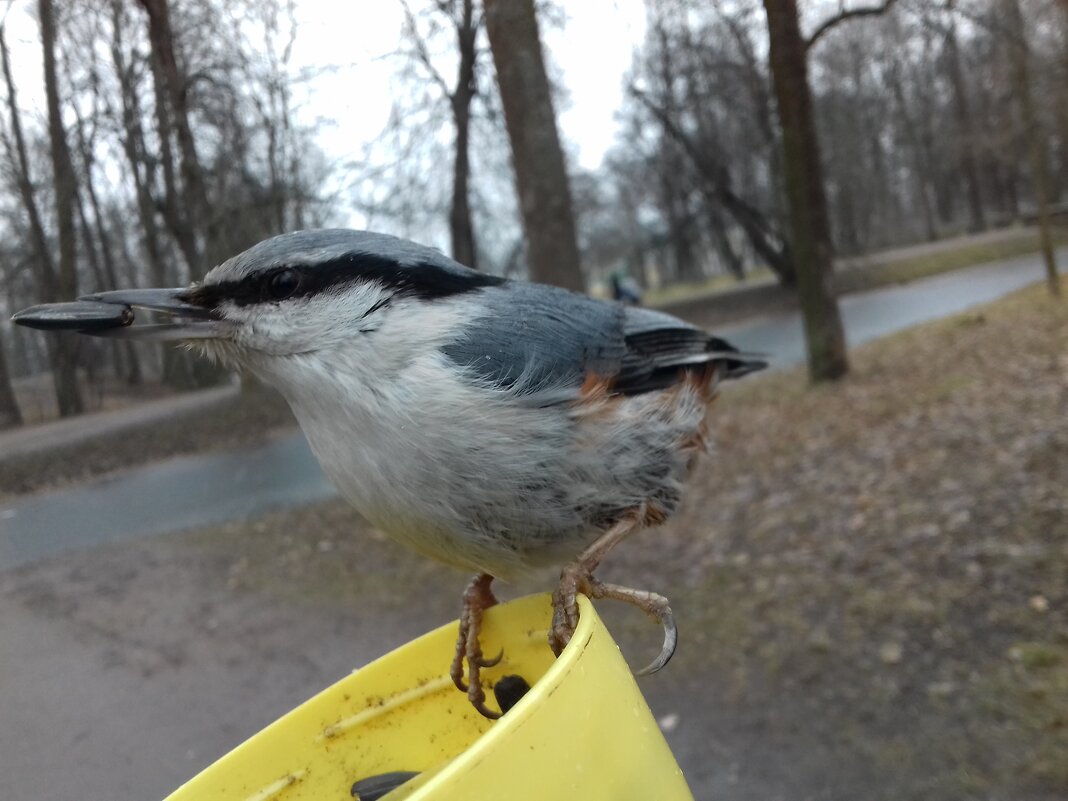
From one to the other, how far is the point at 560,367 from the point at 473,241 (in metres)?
10.2

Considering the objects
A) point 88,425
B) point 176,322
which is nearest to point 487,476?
point 176,322

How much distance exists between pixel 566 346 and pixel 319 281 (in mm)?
456

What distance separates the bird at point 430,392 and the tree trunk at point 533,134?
3.07 meters

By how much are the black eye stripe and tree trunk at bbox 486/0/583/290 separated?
3216 mm

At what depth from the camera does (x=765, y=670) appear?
12.1 feet

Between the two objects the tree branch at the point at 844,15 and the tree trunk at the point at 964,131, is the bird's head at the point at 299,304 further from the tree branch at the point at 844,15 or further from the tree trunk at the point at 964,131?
the tree branch at the point at 844,15

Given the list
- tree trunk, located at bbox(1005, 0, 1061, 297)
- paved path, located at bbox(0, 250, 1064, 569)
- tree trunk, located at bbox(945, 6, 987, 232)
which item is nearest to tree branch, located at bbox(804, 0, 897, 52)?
tree trunk, located at bbox(945, 6, 987, 232)

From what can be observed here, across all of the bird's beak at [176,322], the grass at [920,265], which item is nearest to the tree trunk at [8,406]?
the bird's beak at [176,322]

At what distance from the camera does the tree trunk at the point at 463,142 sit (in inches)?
267

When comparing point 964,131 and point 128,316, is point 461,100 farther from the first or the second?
point 964,131

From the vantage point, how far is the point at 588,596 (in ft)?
4.31

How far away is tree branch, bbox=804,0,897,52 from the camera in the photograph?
7344 mm

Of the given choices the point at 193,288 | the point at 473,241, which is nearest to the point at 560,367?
the point at 193,288

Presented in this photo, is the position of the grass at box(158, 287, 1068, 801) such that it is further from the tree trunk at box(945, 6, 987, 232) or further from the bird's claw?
the tree trunk at box(945, 6, 987, 232)
